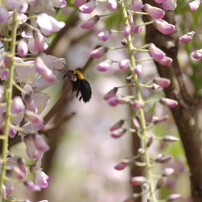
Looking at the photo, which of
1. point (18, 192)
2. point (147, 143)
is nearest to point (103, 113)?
point (18, 192)

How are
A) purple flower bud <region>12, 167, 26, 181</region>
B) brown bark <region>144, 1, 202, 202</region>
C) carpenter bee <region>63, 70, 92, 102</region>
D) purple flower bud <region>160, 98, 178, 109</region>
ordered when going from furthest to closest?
brown bark <region>144, 1, 202, 202</region>, carpenter bee <region>63, 70, 92, 102</region>, purple flower bud <region>160, 98, 178, 109</region>, purple flower bud <region>12, 167, 26, 181</region>

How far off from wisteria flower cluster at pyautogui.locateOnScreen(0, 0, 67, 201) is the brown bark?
365mm

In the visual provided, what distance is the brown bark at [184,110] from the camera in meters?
1.22

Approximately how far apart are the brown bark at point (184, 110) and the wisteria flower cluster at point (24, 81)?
1.20ft

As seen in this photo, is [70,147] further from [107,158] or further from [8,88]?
[8,88]

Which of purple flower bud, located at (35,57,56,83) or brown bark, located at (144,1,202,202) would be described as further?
brown bark, located at (144,1,202,202)

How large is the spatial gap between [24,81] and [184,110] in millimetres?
503

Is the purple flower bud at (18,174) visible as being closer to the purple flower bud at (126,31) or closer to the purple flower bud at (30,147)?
the purple flower bud at (30,147)

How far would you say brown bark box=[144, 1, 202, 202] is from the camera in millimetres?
1218

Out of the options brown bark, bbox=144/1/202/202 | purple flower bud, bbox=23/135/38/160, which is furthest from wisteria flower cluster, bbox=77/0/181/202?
brown bark, bbox=144/1/202/202

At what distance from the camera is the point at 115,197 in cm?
322

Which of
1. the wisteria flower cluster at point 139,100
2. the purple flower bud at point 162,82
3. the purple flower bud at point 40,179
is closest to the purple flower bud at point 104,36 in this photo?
the wisteria flower cluster at point 139,100

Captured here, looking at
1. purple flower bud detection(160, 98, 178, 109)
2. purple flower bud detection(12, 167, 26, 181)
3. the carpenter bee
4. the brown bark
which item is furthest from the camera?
the brown bark

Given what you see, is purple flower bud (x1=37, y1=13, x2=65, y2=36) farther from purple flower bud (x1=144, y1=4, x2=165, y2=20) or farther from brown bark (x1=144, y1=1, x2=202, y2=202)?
brown bark (x1=144, y1=1, x2=202, y2=202)
